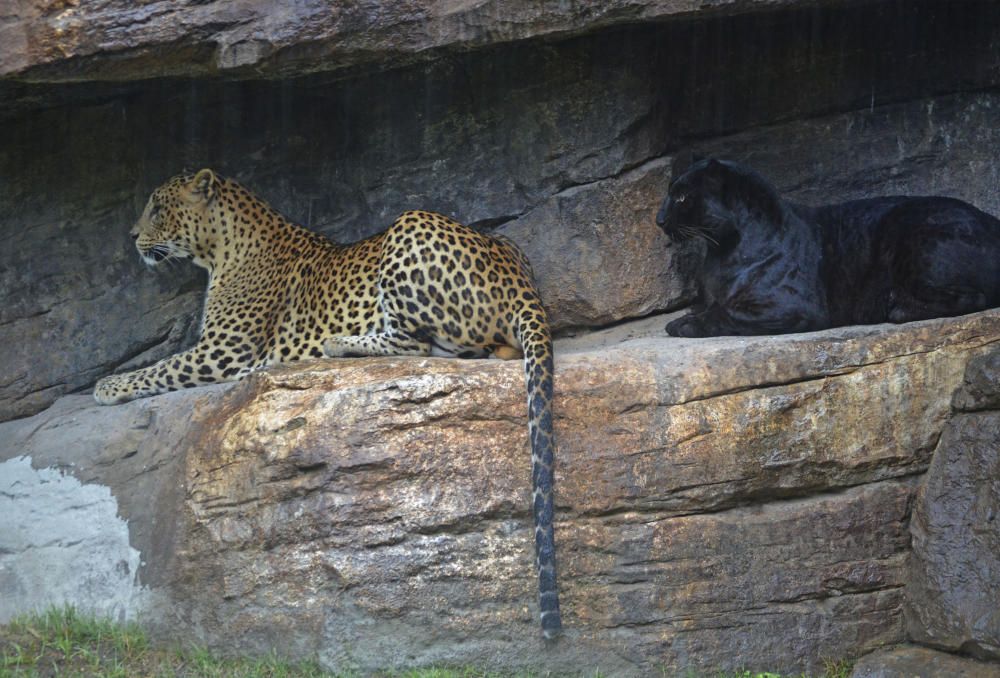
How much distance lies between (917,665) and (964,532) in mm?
795

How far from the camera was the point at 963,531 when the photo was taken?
690 cm

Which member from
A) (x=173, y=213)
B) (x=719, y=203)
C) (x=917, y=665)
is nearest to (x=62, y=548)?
(x=173, y=213)

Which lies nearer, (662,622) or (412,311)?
(662,622)

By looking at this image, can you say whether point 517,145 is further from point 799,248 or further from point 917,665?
point 917,665

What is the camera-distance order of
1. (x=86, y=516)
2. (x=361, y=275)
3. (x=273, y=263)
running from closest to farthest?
(x=86, y=516) → (x=361, y=275) → (x=273, y=263)

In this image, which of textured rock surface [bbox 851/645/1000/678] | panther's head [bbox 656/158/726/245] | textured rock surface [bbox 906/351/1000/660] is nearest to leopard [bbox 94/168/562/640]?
panther's head [bbox 656/158/726/245]

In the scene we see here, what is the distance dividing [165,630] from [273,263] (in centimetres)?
304

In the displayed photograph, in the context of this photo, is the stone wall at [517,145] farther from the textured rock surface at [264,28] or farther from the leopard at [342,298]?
the textured rock surface at [264,28]

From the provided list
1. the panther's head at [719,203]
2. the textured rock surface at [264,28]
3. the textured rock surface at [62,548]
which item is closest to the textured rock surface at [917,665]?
the panther's head at [719,203]

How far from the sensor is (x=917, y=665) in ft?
22.5

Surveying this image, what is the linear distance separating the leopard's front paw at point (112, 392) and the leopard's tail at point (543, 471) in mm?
3177

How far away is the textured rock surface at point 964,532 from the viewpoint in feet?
22.2

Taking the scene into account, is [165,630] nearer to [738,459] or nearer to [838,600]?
[738,459]

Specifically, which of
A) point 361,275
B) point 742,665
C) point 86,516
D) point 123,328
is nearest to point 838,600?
point 742,665
